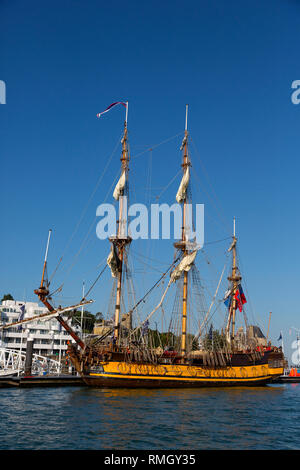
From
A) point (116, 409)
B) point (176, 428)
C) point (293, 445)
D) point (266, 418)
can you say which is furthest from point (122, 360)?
point (293, 445)

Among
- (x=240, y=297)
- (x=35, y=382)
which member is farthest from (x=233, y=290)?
(x=35, y=382)

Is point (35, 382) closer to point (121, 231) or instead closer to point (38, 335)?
point (121, 231)

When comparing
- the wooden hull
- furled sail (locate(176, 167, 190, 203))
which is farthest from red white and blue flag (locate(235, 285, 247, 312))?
furled sail (locate(176, 167, 190, 203))

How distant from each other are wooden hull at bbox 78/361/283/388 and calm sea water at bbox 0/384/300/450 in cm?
762

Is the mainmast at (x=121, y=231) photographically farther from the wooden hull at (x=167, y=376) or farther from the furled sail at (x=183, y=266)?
the furled sail at (x=183, y=266)

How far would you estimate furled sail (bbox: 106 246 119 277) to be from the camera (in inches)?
2343

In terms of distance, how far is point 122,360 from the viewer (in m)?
53.0

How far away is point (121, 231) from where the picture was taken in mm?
62531

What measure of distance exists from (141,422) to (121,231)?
121 feet

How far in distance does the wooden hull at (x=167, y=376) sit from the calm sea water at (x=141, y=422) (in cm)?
762

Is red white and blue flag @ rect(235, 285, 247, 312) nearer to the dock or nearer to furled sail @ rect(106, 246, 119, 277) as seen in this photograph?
furled sail @ rect(106, 246, 119, 277)
